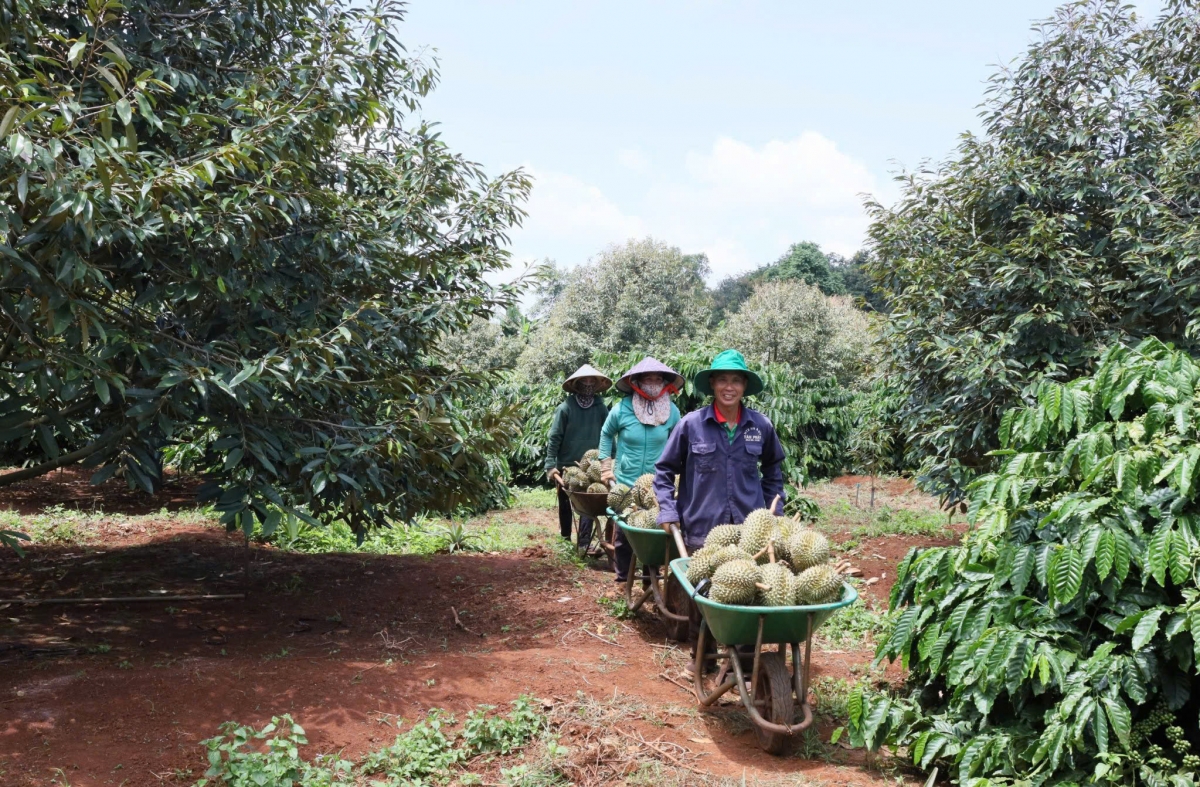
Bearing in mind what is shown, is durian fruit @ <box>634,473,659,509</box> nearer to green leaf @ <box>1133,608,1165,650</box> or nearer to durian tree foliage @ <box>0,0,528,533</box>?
durian tree foliage @ <box>0,0,528,533</box>

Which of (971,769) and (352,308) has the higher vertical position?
(352,308)

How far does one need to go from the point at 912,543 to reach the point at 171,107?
819 cm

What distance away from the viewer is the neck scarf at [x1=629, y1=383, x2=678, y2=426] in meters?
6.85

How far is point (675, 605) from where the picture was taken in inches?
228

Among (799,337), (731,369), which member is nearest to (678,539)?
(731,369)

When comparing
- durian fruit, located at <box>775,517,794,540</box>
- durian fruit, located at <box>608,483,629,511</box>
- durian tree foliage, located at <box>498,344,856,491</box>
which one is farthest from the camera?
durian tree foliage, located at <box>498,344,856,491</box>

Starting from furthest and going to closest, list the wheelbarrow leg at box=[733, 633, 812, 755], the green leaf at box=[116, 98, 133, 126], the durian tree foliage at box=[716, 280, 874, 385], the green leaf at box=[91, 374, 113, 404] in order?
1. the durian tree foliage at box=[716, 280, 874, 385]
2. the wheelbarrow leg at box=[733, 633, 812, 755]
3. the green leaf at box=[91, 374, 113, 404]
4. the green leaf at box=[116, 98, 133, 126]

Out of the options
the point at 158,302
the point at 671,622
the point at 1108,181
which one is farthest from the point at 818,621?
the point at 1108,181

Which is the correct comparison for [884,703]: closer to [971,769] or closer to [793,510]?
[971,769]

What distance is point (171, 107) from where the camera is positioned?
5262 mm

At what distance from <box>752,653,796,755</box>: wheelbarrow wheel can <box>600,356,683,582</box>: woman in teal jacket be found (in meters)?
2.70

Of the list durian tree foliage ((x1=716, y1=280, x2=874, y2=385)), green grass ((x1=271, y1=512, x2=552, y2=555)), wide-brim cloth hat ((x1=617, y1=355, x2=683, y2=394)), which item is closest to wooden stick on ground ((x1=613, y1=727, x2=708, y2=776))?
wide-brim cloth hat ((x1=617, y1=355, x2=683, y2=394))

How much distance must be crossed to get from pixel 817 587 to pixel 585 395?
4580 mm

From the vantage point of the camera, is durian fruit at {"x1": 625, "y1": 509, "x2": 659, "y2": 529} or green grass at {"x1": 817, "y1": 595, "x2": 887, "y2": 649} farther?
green grass at {"x1": 817, "y1": 595, "x2": 887, "y2": 649}
